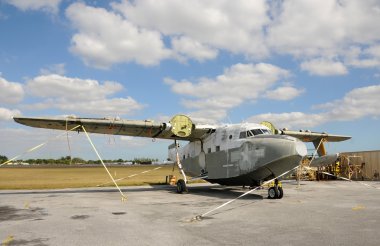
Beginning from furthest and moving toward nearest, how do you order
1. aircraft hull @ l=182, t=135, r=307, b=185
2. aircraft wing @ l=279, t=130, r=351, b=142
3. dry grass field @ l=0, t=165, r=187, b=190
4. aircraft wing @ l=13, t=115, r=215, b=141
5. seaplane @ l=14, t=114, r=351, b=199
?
dry grass field @ l=0, t=165, r=187, b=190
aircraft wing @ l=279, t=130, r=351, b=142
aircraft wing @ l=13, t=115, r=215, b=141
seaplane @ l=14, t=114, r=351, b=199
aircraft hull @ l=182, t=135, r=307, b=185

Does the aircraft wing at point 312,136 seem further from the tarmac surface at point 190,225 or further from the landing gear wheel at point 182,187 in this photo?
the tarmac surface at point 190,225

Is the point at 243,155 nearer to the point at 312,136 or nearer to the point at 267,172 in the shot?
the point at 267,172

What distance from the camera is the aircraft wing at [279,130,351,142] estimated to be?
87.3 ft

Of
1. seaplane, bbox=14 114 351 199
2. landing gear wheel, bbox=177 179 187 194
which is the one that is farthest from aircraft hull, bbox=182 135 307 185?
landing gear wheel, bbox=177 179 187 194

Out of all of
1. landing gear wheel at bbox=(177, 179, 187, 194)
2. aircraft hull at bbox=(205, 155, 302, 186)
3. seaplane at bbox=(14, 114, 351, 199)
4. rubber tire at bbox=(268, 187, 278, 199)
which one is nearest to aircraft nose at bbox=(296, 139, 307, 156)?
seaplane at bbox=(14, 114, 351, 199)

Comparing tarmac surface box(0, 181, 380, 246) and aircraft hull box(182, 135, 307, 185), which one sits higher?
aircraft hull box(182, 135, 307, 185)

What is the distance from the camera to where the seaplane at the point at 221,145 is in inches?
631

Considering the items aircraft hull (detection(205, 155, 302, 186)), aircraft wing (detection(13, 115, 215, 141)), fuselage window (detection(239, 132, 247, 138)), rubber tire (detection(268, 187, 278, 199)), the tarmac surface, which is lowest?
the tarmac surface

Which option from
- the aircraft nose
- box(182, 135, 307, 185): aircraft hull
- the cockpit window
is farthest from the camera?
the cockpit window

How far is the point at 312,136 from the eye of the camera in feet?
92.2

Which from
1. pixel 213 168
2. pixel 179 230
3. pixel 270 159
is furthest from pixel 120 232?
pixel 213 168

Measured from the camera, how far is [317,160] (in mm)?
31078

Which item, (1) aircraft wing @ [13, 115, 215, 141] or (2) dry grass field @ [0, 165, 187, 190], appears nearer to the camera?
(1) aircraft wing @ [13, 115, 215, 141]

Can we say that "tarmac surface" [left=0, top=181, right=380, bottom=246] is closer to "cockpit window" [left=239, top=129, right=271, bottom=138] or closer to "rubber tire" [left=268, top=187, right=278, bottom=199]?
"rubber tire" [left=268, top=187, right=278, bottom=199]
